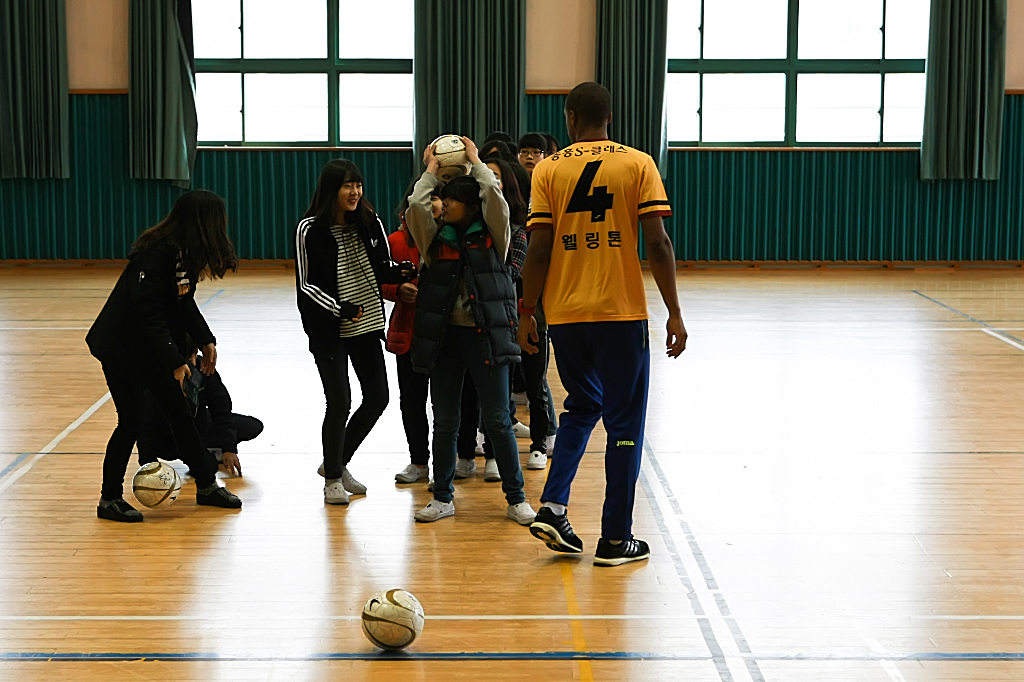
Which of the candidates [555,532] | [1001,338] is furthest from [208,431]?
[1001,338]

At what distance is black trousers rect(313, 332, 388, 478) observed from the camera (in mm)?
4918

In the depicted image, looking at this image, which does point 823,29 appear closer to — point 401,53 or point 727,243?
point 727,243

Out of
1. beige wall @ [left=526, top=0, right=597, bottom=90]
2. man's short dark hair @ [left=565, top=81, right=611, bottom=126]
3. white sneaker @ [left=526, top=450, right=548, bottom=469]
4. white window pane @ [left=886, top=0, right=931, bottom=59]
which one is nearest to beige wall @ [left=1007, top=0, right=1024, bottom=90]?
white window pane @ [left=886, top=0, right=931, bottom=59]

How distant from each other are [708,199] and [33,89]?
8167 mm

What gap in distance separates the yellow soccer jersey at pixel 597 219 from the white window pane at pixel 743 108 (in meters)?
10.7

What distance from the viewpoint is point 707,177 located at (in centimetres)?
1412

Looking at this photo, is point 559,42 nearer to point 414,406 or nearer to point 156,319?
point 414,406

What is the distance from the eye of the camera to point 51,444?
5.99 m

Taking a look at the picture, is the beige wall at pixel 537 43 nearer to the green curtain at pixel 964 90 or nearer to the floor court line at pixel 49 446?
the green curtain at pixel 964 90

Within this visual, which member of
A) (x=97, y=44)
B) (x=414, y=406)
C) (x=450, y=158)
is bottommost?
(x=414, y=406)

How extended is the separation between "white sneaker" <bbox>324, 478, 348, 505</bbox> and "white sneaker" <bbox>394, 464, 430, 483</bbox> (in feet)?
1.19

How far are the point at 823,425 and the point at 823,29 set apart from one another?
900 cm

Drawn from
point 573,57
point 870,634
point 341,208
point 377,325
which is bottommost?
point 870,634

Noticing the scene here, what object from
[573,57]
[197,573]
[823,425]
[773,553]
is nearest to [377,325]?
[197,573]
